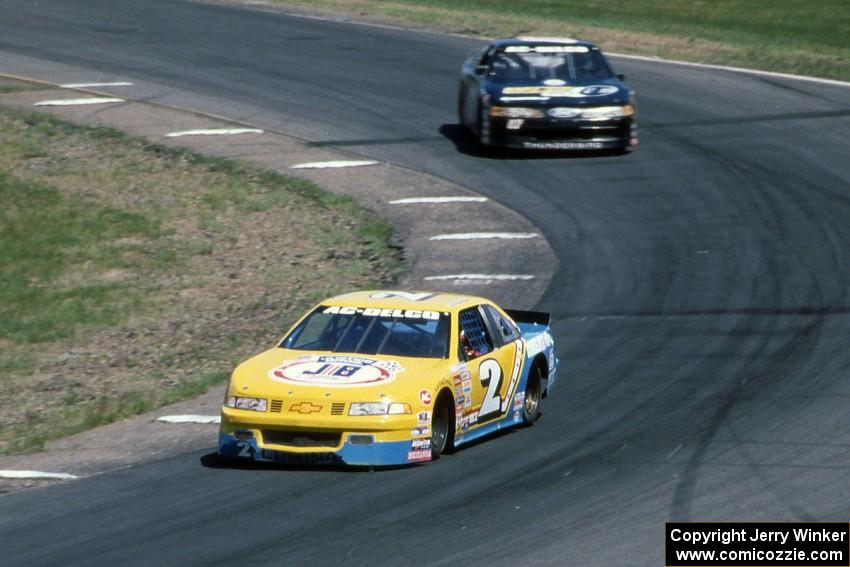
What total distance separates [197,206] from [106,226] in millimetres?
1347

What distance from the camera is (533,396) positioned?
42.4 feet

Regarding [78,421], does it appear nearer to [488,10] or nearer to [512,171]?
[512,171]

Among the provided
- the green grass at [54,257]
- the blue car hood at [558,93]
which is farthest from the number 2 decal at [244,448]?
the blue car hood at [558,93]

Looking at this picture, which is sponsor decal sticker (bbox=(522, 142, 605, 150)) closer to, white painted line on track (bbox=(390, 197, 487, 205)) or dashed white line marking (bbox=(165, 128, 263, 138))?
white painted line on track (bbox=(390, 197, 487, 205))

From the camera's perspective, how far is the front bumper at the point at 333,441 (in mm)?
10867

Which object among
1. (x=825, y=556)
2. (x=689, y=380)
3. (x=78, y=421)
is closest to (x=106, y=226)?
(x=78, y=421)

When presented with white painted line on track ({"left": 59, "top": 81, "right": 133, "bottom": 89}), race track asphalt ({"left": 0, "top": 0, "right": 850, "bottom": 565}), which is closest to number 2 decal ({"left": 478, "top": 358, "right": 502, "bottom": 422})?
race track asphalt ({"left": 0, "top": 0, "right": 850, "bottom": 565})

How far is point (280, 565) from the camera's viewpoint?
8.80 metres

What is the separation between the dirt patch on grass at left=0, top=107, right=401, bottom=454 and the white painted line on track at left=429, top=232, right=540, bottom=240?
36.9 inches

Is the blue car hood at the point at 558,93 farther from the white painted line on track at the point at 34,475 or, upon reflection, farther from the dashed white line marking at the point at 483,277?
the white painted line on track at the point at 34,475

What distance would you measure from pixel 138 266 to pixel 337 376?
28.2 ft

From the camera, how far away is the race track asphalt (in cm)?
953

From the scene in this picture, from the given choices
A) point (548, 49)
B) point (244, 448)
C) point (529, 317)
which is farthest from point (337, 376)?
point (548, 49)

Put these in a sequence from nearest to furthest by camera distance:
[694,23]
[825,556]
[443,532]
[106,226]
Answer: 1. [825,556]
2. [443,532]
3. [106,226]
4. [694,23]
